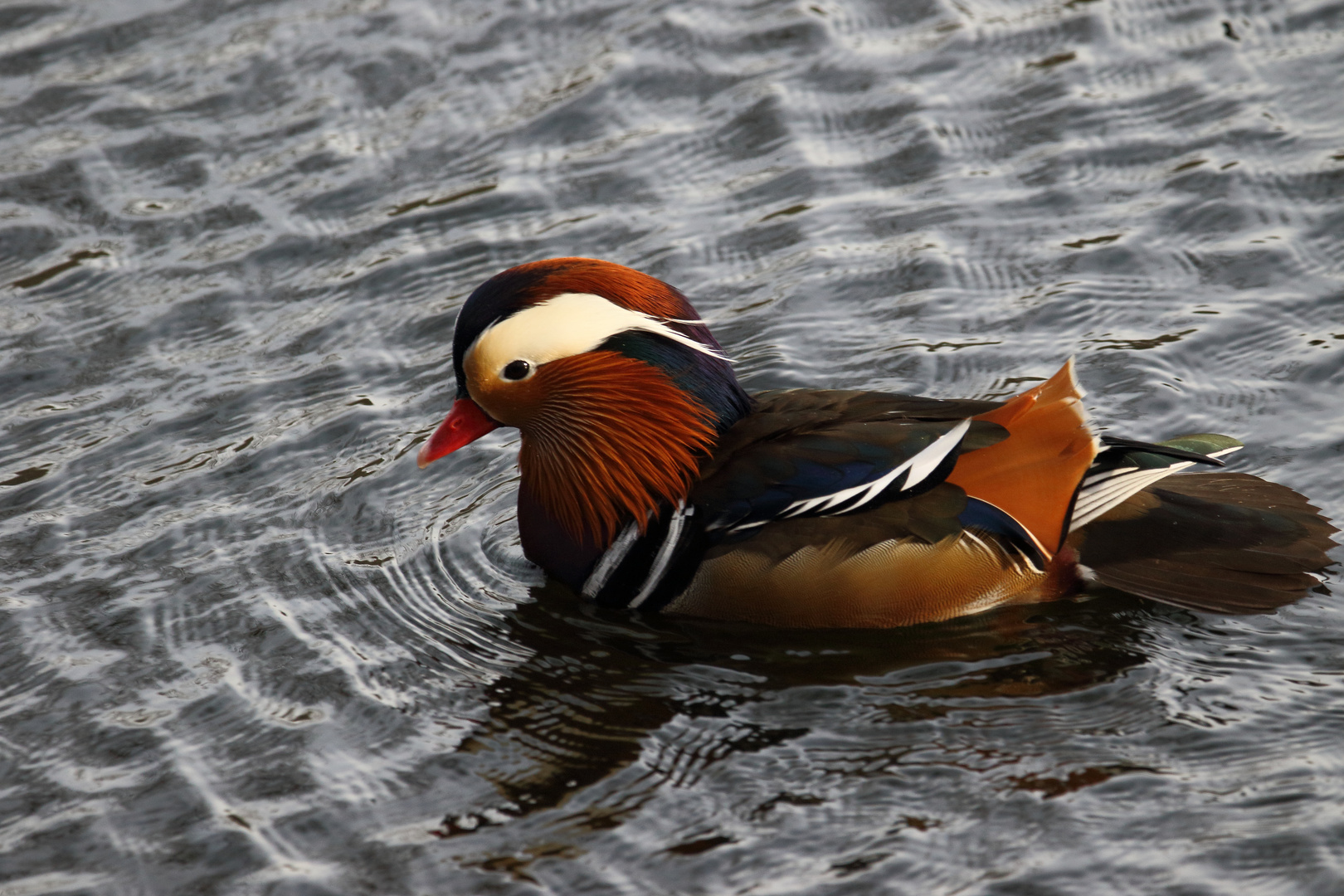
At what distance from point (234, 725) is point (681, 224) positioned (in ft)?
13.0

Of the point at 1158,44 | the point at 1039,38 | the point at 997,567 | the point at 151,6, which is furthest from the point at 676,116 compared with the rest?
the point at 997,567

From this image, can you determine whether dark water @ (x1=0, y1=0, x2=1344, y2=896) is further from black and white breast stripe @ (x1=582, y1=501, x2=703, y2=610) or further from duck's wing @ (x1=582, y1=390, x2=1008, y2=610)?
duck's wing @ (x1=582, y1=390, x2=1008, y2=610)

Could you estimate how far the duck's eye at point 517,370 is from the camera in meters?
5.67

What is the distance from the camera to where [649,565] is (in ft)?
18.5

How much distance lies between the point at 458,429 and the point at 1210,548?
2769mm

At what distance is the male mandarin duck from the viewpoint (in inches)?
209

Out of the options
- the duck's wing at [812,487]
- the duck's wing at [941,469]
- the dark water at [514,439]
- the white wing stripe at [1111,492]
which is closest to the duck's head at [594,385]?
the duck's wing at [812,487]

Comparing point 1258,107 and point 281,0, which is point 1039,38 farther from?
point 281,0

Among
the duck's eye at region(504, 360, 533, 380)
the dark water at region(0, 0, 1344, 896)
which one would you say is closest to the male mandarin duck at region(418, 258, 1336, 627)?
the duck's eye at region(504, 360, 533, 380)

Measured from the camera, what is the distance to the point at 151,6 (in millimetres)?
10250

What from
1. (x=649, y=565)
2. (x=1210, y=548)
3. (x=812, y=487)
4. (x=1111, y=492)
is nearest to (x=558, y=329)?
(x=649, y=565)

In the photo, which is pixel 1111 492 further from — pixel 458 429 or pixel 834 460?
pixel 458 429

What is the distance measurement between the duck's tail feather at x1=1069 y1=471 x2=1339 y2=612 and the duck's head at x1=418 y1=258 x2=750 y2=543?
1.43 meters

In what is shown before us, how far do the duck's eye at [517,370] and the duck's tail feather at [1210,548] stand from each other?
6.75 ft
